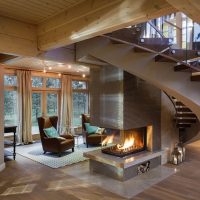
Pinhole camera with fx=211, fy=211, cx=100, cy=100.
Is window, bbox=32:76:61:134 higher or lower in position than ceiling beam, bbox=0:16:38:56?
lower

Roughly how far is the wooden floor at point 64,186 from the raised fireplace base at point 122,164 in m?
0.56

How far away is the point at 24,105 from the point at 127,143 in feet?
13.1

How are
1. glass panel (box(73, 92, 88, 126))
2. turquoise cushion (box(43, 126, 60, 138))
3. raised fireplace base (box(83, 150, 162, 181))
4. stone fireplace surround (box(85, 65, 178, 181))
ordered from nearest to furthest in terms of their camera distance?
1. raised fireplace base (box(83, 150, 162, 181))
2. stone fireplace surround (box(85, 65, 178, 181))
3. turquoise cushion (box(43, 126, 60, 138))
4. glass panel (box(73, 92, 88, 126))

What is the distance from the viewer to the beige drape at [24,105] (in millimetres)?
7012

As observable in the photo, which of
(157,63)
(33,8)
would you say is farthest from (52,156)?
(33,8)

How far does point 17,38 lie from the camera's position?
301 cm

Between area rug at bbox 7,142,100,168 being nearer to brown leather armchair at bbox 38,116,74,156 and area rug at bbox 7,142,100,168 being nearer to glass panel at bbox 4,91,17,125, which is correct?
brown leather armchair at bbox 38,116,74,156

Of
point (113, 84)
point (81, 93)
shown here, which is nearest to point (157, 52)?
point (113, 84)

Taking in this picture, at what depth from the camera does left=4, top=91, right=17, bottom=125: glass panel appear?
23.3 feet

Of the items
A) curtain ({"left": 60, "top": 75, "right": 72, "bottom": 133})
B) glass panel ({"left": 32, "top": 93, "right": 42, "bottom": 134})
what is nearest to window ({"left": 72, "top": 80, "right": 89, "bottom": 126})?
curtain ({"left": 60, "top": 75, "right": 72, "bottom": 133})

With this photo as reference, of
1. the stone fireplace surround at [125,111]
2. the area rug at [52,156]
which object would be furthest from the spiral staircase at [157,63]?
the area rug at [52,156]

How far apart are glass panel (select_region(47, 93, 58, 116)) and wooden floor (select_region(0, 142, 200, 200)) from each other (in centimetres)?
341

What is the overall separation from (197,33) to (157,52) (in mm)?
1823

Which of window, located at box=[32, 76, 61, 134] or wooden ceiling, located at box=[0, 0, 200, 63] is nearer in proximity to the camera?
wooden ceiling, located at box=[0, 0, 200, 63]
